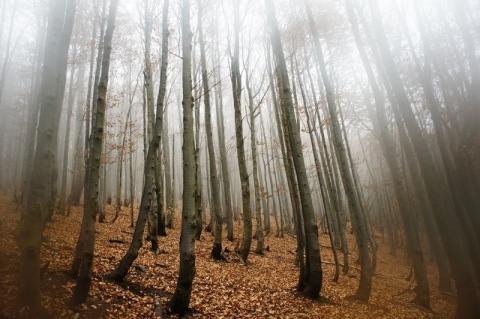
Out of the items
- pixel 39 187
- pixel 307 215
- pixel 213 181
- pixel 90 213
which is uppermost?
pixel 213 181

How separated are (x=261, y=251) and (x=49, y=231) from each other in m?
7.44

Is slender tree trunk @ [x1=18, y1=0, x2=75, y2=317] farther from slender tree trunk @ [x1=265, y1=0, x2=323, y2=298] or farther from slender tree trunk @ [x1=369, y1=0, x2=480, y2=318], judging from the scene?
slender tree trunk @ [x1=369, y1=0, x2=480, y2=318]

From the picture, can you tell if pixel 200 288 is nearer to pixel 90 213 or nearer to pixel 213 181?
pixel 90 213

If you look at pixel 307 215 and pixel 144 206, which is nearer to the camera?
pixel 144 206

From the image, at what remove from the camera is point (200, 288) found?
5730 mm

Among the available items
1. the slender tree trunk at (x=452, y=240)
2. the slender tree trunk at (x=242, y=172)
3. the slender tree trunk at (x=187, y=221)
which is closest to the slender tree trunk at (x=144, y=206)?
the slender tree trunk at (x=187, y=221)

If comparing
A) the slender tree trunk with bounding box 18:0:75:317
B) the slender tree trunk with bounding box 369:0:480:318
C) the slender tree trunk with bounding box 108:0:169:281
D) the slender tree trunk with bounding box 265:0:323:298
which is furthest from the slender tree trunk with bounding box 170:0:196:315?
the slender tree trunk with bounding box 369:0:480:318

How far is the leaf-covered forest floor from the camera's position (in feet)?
13.2

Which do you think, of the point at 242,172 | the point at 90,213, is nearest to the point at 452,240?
the point at 242,172

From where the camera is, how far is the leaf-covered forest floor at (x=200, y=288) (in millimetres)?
4027

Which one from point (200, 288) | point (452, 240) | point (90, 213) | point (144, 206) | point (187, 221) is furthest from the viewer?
point (200, 288)

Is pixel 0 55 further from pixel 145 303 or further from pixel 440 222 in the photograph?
pixel 440 222

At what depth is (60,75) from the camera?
4.59 meters

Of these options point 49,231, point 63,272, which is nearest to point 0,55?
point 49,231
